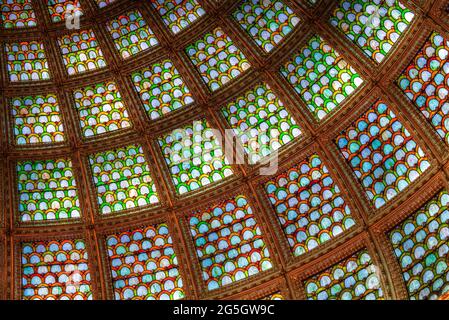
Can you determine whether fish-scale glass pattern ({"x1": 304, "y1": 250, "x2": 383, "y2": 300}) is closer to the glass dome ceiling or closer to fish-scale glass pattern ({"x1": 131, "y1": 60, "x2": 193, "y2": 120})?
the glass dome ceiling

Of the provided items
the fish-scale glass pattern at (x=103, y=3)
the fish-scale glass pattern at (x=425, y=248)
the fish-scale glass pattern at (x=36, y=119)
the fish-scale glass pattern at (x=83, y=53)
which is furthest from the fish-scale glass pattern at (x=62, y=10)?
the fish-scale glass pattern at (x=425, y=248)

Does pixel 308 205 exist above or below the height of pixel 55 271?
below

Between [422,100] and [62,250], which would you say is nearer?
[422,100]

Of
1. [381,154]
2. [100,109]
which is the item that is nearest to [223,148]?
[100,109]

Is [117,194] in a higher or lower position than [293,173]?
higher

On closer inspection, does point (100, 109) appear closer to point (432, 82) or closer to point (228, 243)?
point (228, 243)

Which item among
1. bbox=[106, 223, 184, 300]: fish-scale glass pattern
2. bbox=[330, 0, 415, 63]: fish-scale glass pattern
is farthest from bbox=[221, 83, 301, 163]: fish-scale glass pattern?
bbox=[106, 223, 184, 300]: fish-scale glass pattern
